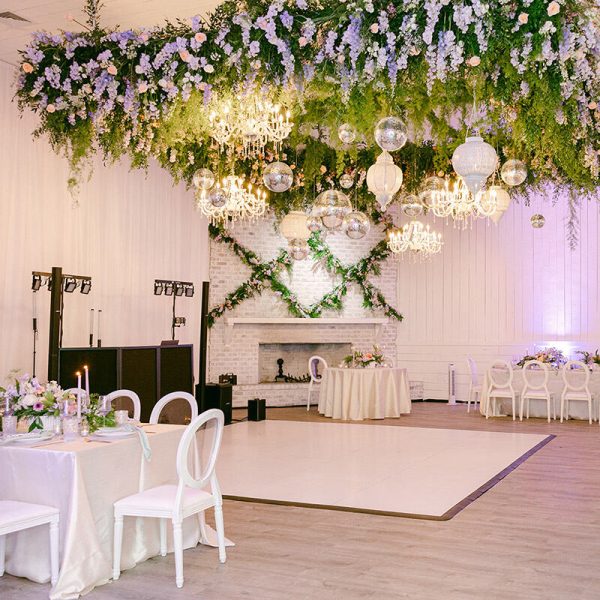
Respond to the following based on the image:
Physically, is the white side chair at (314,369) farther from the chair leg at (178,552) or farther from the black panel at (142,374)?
the chair leg at (178,552)

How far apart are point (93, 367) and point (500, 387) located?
Result: 6.41 m

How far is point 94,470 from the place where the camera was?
432 centimetres

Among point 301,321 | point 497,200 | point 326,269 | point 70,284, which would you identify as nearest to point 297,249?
point 70,284

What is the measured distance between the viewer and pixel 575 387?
12.1 meters

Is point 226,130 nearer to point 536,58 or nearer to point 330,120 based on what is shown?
point 330,120

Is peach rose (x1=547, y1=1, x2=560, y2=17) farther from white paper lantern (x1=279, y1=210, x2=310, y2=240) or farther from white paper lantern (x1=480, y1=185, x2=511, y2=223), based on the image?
white paper lantern (x1=279, y1=210, x2=310, y2=240)

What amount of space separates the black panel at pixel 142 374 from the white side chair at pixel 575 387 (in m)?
6.08

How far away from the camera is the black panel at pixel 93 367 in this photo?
9086 millimetres

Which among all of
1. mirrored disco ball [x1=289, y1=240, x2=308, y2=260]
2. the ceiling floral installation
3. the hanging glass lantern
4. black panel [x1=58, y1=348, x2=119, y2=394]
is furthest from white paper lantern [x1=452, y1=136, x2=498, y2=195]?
mirrored disco ball [x1=289, y1=240, x2=308, y2=260]

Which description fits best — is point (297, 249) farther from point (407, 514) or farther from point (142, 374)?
point (407, 514)

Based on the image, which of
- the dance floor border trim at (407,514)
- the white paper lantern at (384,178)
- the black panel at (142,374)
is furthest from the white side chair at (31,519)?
the black panel at (142,374)

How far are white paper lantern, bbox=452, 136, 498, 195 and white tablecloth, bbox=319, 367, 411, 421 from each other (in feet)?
25.3

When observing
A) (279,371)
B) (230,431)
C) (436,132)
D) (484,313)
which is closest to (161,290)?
(230,431)

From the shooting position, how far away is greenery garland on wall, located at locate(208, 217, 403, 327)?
1404 centimetres
